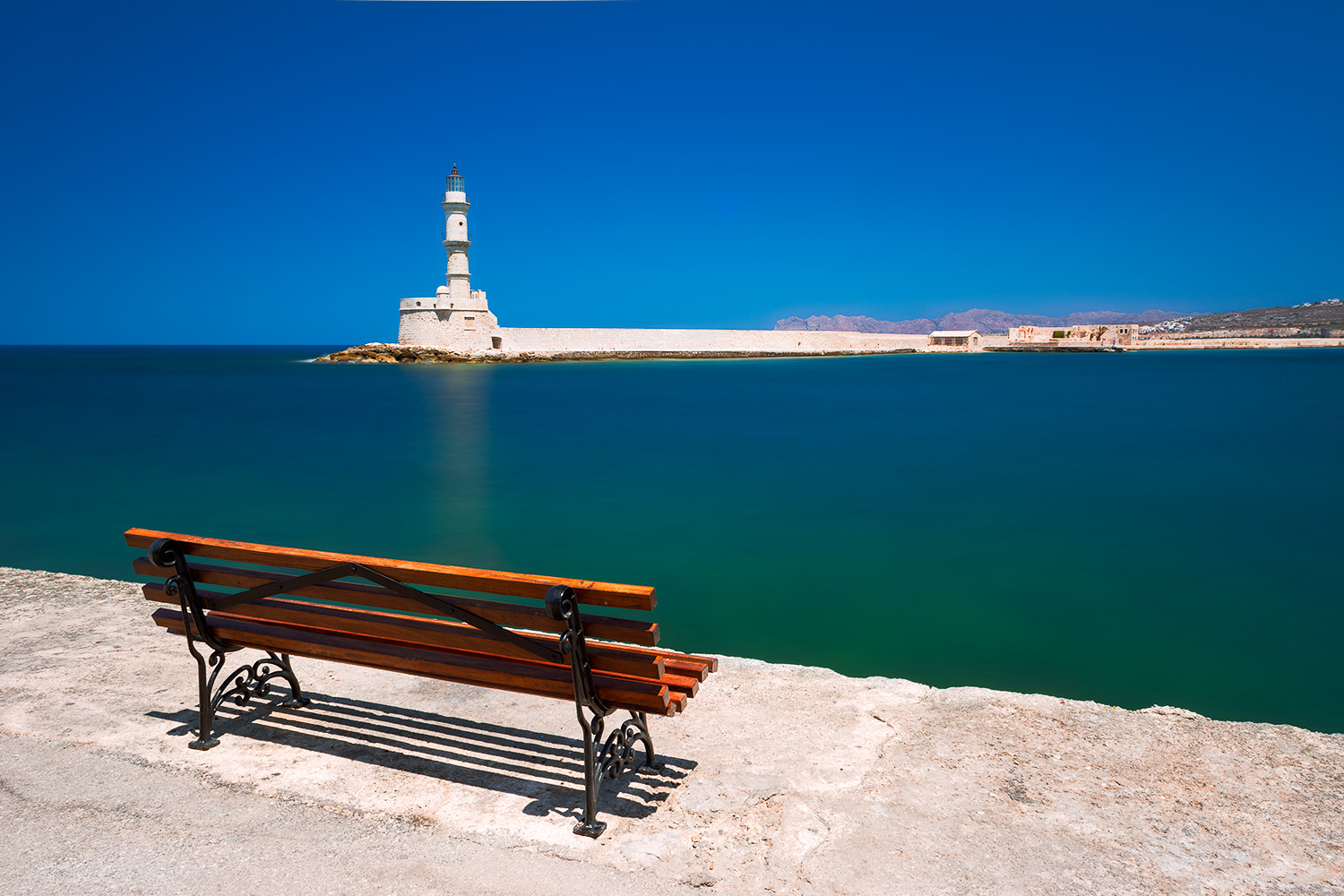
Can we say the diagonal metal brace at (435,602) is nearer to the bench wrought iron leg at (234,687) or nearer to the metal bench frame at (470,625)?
the metal bench frame at (470,625)

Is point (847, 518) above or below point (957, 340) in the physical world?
below

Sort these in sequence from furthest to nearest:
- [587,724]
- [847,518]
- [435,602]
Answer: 1. [847,518]
2. [435,602]
3. [587,724]

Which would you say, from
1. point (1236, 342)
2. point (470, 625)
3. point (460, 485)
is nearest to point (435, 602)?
point (470, 625)

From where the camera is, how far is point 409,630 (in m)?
3.15

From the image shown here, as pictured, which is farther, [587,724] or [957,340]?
[957,340]

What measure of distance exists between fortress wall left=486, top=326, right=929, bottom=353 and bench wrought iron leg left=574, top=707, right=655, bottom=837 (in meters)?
63.7

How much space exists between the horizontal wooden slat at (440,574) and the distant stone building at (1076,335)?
108 metres

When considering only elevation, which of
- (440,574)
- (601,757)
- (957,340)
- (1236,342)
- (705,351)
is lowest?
(601,757)

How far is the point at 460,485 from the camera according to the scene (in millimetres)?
13477

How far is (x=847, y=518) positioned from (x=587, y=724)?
27.4ft

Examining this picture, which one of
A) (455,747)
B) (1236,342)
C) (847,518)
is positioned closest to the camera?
(455,747)

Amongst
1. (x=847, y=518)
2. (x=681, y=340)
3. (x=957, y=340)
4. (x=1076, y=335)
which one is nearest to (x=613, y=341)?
(x=681, y=340)

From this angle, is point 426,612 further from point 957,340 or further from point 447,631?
point 957,340

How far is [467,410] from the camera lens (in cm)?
2798
